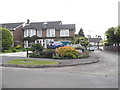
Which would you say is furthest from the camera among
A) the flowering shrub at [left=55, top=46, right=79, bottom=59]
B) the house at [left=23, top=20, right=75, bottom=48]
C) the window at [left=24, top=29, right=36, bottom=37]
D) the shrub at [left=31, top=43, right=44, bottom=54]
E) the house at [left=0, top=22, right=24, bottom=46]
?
the window at [left=24, top=29, right=36, bottom=37]

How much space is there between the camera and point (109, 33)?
83.1ft

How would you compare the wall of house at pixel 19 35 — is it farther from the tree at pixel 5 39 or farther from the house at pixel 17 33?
the tree at pixel 5 39

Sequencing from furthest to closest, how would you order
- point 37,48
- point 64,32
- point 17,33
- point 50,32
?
point 17,33
point 50,32
point 64,32
point 37,48

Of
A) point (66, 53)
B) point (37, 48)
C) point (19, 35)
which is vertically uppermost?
point (19, 35)

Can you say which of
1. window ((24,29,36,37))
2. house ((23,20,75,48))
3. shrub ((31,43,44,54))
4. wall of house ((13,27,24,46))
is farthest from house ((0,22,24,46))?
shrub ((31,43,44,54))

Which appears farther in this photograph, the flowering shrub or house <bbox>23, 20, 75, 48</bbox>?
house <bbox>23, 20, 75, 48</bbox>

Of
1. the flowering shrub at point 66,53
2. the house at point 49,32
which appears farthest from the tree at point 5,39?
the flowering shrub at point 66,53

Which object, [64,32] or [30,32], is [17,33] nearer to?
[30,32]

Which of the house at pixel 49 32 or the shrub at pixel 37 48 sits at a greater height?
the house at pixel 49 32

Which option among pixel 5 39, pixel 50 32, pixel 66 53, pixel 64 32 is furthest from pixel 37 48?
pixel 50 32

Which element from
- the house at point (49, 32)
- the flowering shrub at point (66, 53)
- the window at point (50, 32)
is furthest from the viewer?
the window at point (50, 32)

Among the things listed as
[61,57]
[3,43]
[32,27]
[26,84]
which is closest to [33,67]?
[26,84]

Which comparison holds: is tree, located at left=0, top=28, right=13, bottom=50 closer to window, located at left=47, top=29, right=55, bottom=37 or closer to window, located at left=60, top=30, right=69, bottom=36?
window, located at left=47, top=29, right=55, bottom=37

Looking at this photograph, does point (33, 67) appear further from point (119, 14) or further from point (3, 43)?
point (3, 43)
